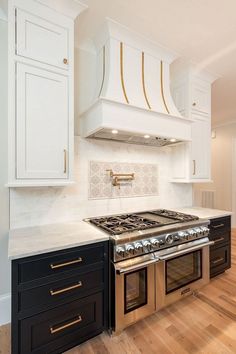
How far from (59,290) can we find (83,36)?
7.63 feet

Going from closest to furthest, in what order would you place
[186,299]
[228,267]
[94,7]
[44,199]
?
[94,7] → [44,199] → [186,299] → [228,267]

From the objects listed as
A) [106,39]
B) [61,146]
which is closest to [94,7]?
[106,39]

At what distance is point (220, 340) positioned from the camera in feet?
4.91

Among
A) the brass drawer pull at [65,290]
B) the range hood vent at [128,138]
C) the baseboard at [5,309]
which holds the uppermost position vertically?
the range hood vent at [128,138]

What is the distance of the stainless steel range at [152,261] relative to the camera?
147 cm

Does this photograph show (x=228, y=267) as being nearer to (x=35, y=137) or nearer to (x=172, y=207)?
(x=172, y=207)

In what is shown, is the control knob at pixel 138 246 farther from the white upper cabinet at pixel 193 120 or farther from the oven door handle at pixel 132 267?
the white upper cabinet at pixel 193 120

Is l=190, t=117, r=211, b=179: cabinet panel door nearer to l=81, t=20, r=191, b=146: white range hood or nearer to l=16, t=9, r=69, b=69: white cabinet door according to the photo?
l=81, t=20, r=191, b=146: white range hood

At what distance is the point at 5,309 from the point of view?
1.69 meters

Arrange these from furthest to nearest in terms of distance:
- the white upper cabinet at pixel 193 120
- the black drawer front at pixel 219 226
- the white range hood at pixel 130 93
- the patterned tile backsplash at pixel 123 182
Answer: the white upper cabinet at pixel 193 120, the black drawer front at pixel 219 226, the patterned tile backsplash at pixel 123 182, the white range hood at pixel 130 93

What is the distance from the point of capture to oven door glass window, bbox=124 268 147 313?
5.03 feet

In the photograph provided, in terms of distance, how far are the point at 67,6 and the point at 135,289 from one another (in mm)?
2444

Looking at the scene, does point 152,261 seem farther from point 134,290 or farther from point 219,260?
point 219,260

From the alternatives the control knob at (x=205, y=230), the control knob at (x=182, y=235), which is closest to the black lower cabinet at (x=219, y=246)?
the control knob at (x=205, y=230)
